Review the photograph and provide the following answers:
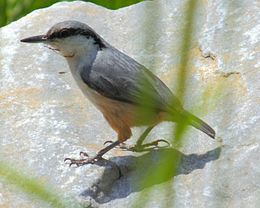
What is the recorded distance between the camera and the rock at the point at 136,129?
4062 mm

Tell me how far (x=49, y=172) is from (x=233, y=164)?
0.98m

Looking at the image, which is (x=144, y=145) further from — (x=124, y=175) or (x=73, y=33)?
(x=73, y=33)

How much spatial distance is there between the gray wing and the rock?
0.46 feet

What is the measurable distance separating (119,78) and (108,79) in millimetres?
66

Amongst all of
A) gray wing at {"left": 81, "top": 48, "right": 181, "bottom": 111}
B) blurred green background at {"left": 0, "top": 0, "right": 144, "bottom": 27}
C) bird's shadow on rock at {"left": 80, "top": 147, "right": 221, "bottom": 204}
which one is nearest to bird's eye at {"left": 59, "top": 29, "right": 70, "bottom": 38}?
gray wing at {"left": 81, "top": 48, "right": 181, "bottom": 111}

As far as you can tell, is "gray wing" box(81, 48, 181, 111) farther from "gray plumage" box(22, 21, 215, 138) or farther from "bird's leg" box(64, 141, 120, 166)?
"bird's leg" box(64, 141, 120, 166)

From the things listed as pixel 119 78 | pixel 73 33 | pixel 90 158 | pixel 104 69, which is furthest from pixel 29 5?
pixel 90 158

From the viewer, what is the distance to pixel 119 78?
4.48 metres

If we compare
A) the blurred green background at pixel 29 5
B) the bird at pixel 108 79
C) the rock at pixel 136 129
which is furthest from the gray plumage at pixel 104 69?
the blurred green background at pixel 29 5

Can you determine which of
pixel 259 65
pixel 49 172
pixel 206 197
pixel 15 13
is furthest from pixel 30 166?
pixel 15 13

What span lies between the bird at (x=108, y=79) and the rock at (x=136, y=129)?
0.39 ft

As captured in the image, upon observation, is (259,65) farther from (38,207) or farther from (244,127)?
(38,207)

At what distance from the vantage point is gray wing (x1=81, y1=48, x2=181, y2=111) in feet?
13.9

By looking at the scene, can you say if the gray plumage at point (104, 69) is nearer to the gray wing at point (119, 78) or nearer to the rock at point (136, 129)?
the gray wing at point (119, 78)
